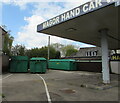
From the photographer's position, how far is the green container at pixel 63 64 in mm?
21669

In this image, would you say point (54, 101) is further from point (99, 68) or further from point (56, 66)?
point (56, 66)

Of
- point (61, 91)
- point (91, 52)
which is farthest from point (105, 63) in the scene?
point (91, 52)

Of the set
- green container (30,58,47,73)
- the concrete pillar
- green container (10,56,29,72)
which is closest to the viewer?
the concrete pillar

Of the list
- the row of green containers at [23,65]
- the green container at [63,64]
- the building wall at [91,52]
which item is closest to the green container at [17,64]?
the row of green containers at [23,65]

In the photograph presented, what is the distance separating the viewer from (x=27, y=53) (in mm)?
37156

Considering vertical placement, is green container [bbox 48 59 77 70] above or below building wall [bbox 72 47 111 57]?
below

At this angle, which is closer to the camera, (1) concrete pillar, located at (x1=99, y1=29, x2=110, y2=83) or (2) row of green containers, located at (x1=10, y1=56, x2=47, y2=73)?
(1) concrete pillar, located at (x1=99, y1=29, x2=110, y2=83)

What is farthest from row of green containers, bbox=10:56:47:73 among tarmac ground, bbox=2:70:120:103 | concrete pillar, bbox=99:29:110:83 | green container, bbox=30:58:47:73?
concrete pillar, bbox=99:29:110:83

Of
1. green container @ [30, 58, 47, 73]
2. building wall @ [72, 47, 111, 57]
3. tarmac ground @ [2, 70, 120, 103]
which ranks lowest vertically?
tarmac ground @ [2, 70, 120, 103]

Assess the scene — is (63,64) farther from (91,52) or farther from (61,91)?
(91,52)

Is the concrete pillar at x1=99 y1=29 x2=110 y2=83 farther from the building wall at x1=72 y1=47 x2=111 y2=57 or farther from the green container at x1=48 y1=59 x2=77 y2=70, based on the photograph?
the building wall at x1=72 y1=47 x2=111 y2=57

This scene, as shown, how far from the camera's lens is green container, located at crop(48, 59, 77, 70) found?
2167cm

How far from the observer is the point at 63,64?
22.6 m

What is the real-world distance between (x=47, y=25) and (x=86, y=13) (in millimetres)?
3135
